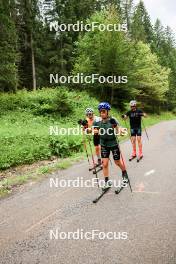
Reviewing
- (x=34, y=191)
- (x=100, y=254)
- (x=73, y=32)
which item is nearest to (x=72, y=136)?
(x=34, y=191)

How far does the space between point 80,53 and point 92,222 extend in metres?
31.1

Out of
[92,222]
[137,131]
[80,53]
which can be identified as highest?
[80,53]

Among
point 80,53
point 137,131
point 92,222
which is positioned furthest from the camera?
point 80,53

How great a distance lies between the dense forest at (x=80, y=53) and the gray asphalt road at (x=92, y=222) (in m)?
16.1

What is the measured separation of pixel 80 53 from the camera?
122ft

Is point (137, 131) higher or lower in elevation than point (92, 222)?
higher

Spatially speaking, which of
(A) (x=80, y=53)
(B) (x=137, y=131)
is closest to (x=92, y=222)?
(B) (x=137, y=131)

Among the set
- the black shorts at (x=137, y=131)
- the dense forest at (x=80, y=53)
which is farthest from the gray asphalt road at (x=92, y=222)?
the dense forest at (x=80, y=53)

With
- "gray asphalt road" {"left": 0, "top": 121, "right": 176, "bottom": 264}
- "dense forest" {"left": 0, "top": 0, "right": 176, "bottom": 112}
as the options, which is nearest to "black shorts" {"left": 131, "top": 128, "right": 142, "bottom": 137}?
"gray asphalt road" {"left": 0, "top": 121, "right": 176, "bottom": 264}

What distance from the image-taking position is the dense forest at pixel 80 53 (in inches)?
1144

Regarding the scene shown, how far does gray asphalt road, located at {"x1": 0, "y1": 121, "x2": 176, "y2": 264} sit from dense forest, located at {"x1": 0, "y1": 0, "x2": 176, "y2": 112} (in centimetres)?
1611

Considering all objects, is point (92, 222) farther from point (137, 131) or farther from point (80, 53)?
point (80, 53)

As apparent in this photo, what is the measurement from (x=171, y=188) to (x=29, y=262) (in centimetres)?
536

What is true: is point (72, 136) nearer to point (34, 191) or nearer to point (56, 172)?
point (56, 172)
